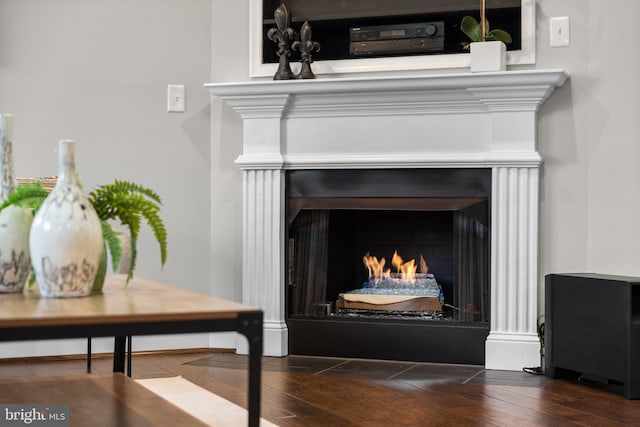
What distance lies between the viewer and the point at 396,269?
12.9 feet

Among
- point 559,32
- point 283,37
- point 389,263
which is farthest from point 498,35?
point 389,263

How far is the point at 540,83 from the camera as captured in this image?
346cm

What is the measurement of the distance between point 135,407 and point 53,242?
0.51m

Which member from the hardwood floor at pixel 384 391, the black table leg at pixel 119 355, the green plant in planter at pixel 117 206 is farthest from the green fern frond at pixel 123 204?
the hardwood floor at pixel 384 391

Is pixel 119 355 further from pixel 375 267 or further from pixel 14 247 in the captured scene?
pixel 375 267

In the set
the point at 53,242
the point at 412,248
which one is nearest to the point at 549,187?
the point at 412,248

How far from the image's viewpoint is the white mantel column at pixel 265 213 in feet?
12.6

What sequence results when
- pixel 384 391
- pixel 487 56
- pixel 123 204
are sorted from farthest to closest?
1. pixel 487 56
2. pixel 384 391
3. pixel 123 204

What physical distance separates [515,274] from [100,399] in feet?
6.71

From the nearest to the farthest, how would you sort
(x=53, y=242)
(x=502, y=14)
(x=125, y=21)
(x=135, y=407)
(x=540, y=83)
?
(x=53, y=242)
(x=135, y=407)
(x=540, y=83)
(x=502, y=14)
(x=125, y=21)

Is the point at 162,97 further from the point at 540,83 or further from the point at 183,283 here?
the point at 540,83

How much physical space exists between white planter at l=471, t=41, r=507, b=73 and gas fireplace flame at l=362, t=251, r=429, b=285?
92 centimetres

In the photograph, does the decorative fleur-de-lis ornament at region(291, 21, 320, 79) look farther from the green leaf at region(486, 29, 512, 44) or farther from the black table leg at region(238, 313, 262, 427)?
the black table leg at region(238, 313, 262, 427)

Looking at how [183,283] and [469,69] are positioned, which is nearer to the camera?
[469,69]
